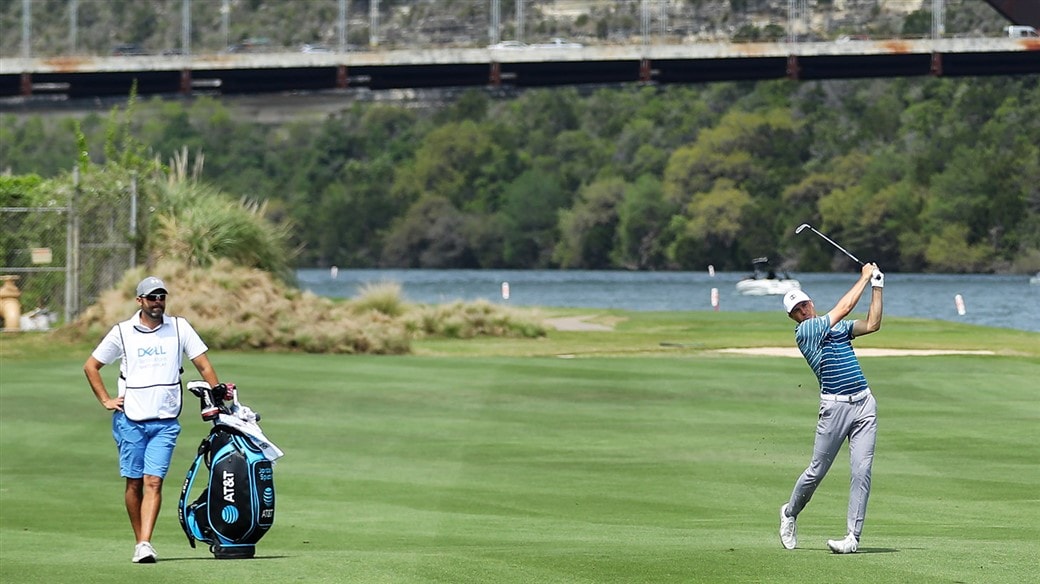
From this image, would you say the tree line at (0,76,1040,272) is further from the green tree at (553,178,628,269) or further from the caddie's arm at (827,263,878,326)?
the caddie's arm at (827,263,878,326)

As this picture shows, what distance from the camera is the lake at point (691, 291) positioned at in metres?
93.0

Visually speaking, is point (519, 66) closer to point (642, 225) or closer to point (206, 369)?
point (642, 225)

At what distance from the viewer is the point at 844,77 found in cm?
10956

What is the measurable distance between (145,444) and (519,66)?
100394 millimetres

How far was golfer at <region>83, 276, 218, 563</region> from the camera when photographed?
13875 mm

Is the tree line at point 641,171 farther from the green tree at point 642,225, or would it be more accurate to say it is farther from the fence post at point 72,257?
the fence post at point 72,257

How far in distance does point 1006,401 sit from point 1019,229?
10310cm

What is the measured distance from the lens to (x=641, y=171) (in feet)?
497

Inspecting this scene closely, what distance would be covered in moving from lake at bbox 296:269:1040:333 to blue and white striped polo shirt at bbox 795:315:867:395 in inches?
2613

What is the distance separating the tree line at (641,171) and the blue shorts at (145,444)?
116736 mm

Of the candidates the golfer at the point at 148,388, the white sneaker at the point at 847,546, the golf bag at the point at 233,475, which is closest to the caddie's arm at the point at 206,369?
the golfer at the point at 148,388

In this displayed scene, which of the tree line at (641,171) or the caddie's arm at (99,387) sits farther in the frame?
the tree line at (641,171)

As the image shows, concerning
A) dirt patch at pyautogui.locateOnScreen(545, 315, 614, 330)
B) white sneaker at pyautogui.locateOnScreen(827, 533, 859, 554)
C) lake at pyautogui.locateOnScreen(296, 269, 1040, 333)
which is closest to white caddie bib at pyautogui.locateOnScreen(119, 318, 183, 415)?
white sneaker at pyautogui.locateOnScreen(827, 533, 859, 554)

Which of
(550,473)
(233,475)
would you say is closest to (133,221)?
(550,473)
